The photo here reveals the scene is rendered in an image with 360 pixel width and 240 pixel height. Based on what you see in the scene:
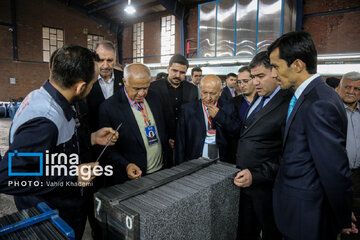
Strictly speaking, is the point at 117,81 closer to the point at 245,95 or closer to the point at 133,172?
the point at 133,172

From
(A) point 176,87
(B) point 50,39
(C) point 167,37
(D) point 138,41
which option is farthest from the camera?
(D) point 138,41

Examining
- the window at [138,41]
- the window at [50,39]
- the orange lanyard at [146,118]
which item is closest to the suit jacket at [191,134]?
the orange lanyard at [146,118]

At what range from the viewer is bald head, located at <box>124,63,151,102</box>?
1.85 metres

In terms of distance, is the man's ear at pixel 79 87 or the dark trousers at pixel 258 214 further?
the dark trousers at pixel 258 214

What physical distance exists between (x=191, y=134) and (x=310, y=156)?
1199 mm

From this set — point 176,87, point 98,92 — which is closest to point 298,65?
point 98,92

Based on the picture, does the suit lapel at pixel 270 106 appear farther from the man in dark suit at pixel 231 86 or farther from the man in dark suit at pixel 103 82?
the man in dark suit at pixel 231 86

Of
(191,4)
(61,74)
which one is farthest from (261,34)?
(61,74)

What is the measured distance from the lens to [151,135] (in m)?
1.96

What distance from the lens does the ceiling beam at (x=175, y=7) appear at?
11.3m

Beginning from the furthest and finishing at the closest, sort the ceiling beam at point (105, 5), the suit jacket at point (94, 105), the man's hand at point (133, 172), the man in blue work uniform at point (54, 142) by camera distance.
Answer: the ceiling beam at point (105, 5) < the suit jacket at point (94, 105) < the man's hand at point (133, 172) < the man in blue work uniform at point (54, 142)

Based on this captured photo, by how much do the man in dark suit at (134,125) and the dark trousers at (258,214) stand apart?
31.7 inches

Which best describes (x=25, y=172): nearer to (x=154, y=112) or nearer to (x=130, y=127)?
(x=130, y=127)

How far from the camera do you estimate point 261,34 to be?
878cm
